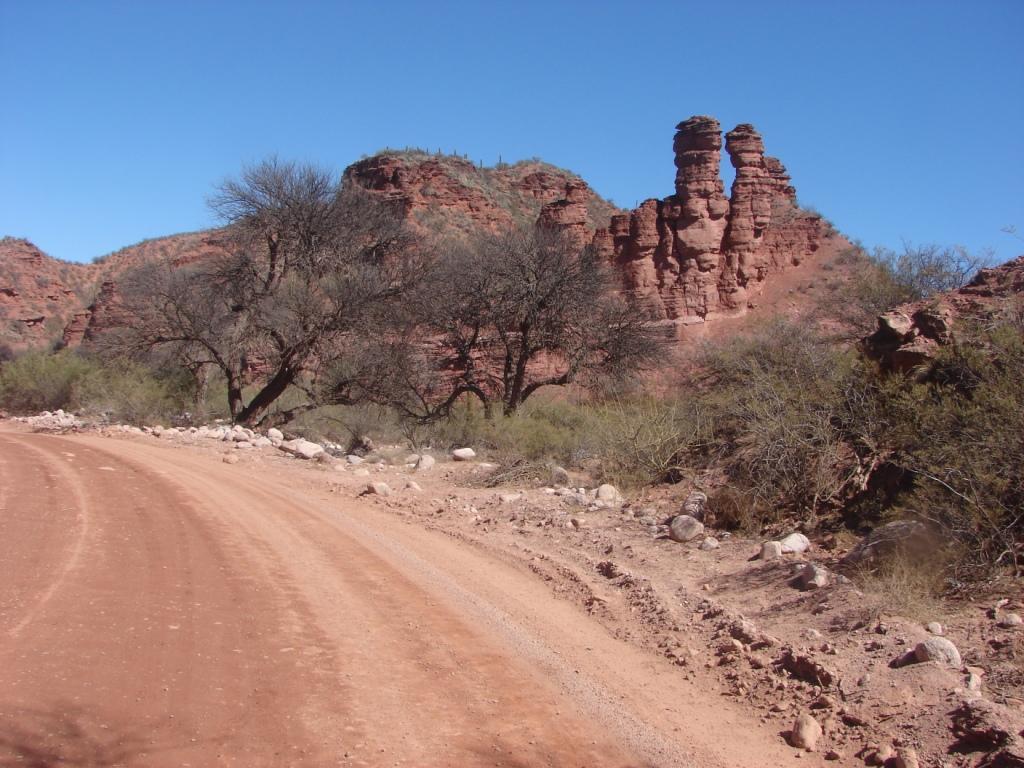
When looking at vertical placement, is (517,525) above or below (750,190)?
below

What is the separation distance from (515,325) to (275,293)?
22.8 feet

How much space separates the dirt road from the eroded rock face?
1439 inches

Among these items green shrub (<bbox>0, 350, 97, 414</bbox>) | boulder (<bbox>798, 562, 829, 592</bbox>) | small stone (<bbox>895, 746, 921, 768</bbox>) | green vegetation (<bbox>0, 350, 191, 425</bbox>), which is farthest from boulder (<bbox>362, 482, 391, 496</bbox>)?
green shrub (<bbox>0, 350, 97, 414</bbox>)

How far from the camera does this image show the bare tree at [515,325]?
2147 cm

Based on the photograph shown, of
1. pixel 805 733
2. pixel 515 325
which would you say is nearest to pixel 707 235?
pixel 515 325

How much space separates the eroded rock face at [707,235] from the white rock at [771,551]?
3517 cm

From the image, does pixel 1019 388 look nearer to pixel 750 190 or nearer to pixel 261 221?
pixel 261 221

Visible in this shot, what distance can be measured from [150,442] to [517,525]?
34.3 feet

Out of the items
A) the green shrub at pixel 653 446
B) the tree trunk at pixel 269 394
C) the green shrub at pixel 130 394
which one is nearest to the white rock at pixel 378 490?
the green shrub at pixel 653 446

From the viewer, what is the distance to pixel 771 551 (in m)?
7.16

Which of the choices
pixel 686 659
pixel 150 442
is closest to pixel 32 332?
pixel 150 442

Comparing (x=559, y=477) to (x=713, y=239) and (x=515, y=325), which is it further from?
(x=713, y=239)

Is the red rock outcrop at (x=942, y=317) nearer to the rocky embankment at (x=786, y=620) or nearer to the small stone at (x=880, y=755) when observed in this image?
the rocky embankment at (x=786, y=620)

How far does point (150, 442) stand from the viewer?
16.3 meters
